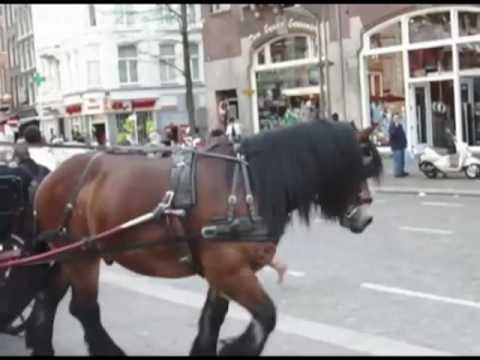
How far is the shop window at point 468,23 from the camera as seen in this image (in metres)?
24.0

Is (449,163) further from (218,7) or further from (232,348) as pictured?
(232,348)

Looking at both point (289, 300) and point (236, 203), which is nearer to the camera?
point (236, 203)

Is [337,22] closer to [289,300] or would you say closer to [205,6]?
[205,6]

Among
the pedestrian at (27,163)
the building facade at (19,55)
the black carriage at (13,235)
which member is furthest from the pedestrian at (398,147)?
the building facade at (19,55)

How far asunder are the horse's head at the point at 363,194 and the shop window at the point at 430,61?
65.9ft

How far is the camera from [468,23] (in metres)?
24.2

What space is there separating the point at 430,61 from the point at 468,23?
173cm

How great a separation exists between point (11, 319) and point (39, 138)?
7.23 ft

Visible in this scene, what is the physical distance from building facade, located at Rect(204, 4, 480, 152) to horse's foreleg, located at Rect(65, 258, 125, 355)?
16658 mm

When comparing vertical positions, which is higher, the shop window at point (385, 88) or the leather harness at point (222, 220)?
the shop window at point (385, 88)

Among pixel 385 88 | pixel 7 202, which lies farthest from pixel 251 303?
pixel 385 88

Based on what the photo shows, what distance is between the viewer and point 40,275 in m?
6.68

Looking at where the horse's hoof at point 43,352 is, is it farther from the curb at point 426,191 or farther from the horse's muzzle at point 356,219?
the curb at point 426,191

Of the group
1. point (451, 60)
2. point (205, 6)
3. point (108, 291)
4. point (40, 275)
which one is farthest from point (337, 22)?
point (40, 275)
